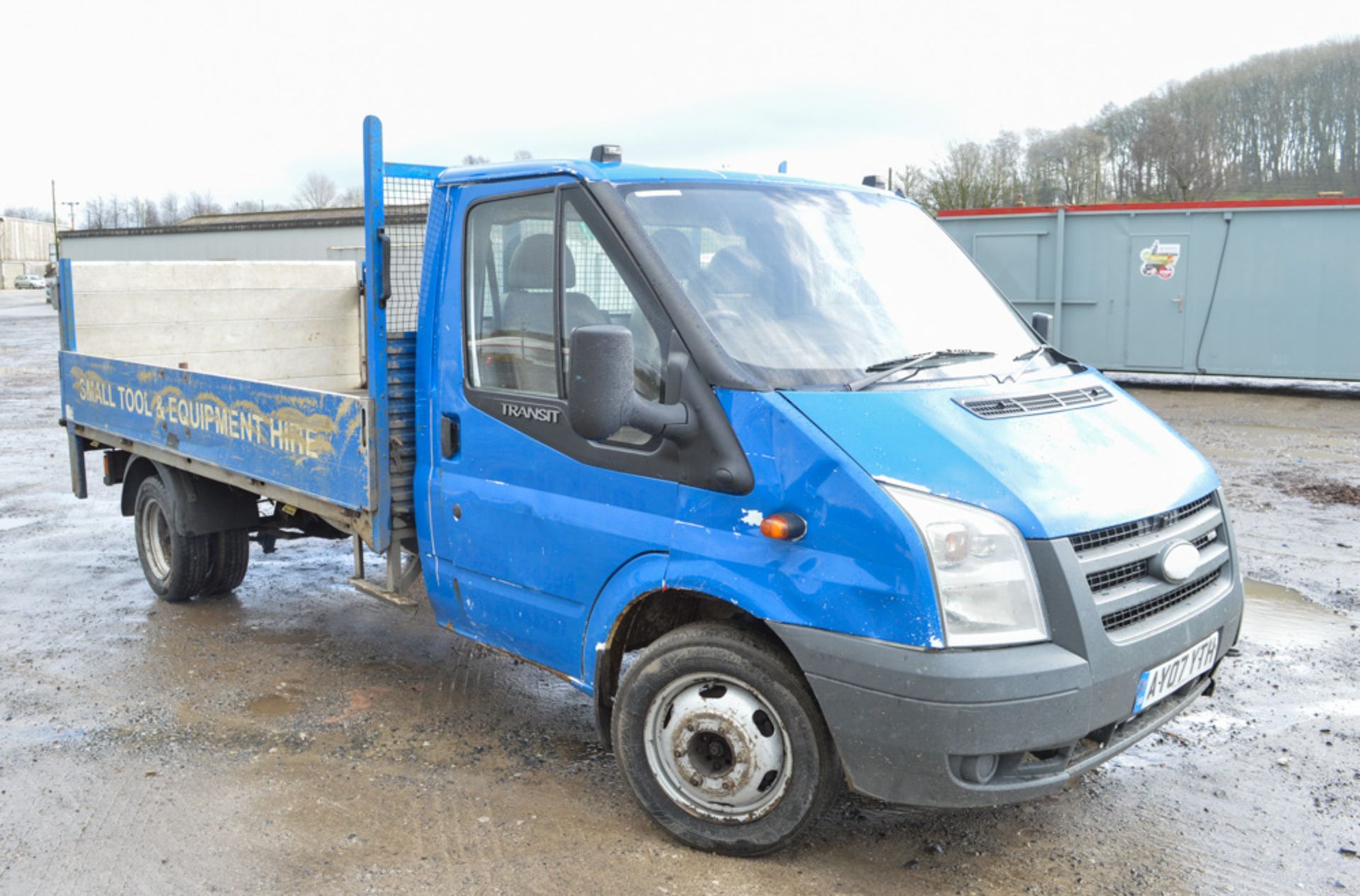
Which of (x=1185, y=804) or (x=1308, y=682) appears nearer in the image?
(x=1185, y=804)

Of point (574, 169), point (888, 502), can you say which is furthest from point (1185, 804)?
point (574, 169)

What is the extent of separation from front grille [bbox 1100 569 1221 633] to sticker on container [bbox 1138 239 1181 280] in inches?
559

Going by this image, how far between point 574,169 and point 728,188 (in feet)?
1.84

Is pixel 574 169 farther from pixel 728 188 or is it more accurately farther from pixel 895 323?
pixel 895 323

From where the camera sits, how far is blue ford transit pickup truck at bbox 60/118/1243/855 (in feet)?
10.1

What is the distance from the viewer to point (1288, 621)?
608 cm

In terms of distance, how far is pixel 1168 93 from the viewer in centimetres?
5272

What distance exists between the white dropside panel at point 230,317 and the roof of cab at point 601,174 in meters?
3.09

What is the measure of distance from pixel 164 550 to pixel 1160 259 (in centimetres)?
1459

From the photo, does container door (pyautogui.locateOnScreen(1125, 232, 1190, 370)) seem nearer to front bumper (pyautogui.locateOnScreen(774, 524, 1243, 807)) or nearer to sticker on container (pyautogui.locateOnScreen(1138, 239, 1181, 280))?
sticker on container (pyautogui.locateOnScreen(1138, 239, 1181, 280))

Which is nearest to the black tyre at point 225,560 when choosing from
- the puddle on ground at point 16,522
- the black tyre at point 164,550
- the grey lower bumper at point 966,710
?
the black tyre at point 164,550

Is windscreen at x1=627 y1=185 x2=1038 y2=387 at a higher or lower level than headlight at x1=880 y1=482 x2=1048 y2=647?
higher

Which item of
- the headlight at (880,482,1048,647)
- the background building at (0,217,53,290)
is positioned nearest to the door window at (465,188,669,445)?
the headlight at (880,482,1048,647)

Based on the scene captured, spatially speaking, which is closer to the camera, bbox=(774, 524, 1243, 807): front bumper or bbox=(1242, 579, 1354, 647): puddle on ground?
bbox=(774, 524, 1243, 807): front bumper
